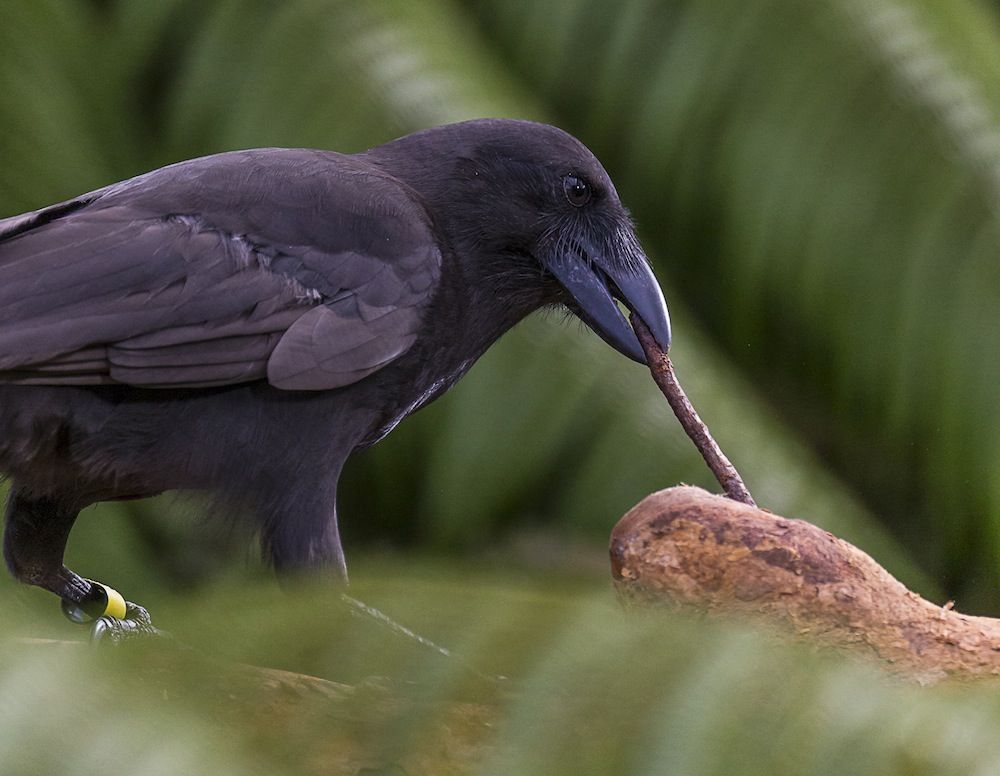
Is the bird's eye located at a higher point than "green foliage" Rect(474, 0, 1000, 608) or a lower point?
higher

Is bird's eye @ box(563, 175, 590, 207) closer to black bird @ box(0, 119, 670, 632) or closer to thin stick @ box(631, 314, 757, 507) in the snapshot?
black bird @ box(0, 119, 670, 632)

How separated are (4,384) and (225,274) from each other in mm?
304

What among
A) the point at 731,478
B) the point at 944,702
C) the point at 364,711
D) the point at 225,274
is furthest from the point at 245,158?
the point at 944,702

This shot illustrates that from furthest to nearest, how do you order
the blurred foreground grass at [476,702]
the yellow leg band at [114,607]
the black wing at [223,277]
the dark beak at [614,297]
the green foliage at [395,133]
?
the green foliage at [395,133] < the yellow leg band at [114,607] < the dark beak at [614,297] < the black wing at [223,277] < the blurred foreground grass at [476,702]

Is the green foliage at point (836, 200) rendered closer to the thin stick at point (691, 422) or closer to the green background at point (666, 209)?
the green background at point (666, 209)

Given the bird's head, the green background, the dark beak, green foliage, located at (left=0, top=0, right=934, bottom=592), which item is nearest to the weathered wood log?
the dark beak

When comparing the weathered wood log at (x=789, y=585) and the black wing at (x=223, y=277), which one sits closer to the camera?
the weathered wood log at (x=789, y=585)

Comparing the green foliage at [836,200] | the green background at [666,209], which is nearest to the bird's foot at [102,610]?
the green background at [666,209]

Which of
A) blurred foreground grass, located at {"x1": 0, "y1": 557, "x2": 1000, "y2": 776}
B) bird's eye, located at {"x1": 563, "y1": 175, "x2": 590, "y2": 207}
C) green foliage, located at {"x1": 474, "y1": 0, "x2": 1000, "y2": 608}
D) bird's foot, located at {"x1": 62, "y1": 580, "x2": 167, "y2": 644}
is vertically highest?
blurred foreground grass, located at {"x1": 0, "y1": 557, "x2": 1000, "y2": 776}

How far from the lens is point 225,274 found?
1.89 m

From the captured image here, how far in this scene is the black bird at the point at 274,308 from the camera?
6.00ft

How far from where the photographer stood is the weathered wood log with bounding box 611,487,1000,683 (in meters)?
1.42

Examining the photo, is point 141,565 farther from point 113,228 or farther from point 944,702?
point 944,702

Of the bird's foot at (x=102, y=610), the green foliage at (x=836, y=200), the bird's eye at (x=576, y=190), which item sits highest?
the bird's eye at (x=576, y=190)
